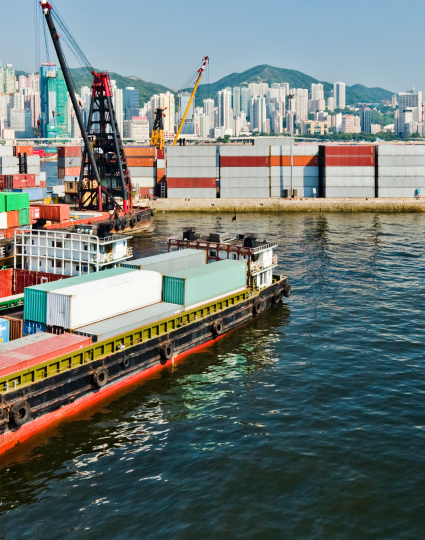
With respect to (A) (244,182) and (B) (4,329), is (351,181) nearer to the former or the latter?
(A) (244,182)

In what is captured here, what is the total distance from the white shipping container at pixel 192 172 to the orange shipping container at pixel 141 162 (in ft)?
21.4

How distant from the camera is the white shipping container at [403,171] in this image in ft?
328

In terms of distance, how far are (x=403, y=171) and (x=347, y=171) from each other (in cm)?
962

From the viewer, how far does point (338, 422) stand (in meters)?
25.6

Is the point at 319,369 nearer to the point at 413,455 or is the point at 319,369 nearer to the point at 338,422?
the point at 338,422

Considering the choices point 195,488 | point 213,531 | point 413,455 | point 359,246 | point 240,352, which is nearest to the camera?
point 213,531

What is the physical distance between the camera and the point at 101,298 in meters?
30.8

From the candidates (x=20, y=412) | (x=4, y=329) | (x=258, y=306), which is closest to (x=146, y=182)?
(x=258, y=306)

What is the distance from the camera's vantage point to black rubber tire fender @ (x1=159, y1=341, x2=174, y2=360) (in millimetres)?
31766

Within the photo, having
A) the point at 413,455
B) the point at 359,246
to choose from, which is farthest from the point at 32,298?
the point at 359,246

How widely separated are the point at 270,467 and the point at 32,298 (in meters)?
15.5

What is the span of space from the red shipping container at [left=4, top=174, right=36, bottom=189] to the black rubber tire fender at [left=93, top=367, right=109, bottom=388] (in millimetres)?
68116

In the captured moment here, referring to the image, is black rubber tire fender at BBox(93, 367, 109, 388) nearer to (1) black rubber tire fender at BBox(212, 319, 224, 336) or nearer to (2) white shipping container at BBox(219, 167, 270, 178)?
(1) black rubber tire fender at BBox(212, 319, 224, 336)

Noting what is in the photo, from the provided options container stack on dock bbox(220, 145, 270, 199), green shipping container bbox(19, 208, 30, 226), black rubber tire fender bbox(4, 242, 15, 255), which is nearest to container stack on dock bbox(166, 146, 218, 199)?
container stack on dock bbox(220, 145, 270, 199)
